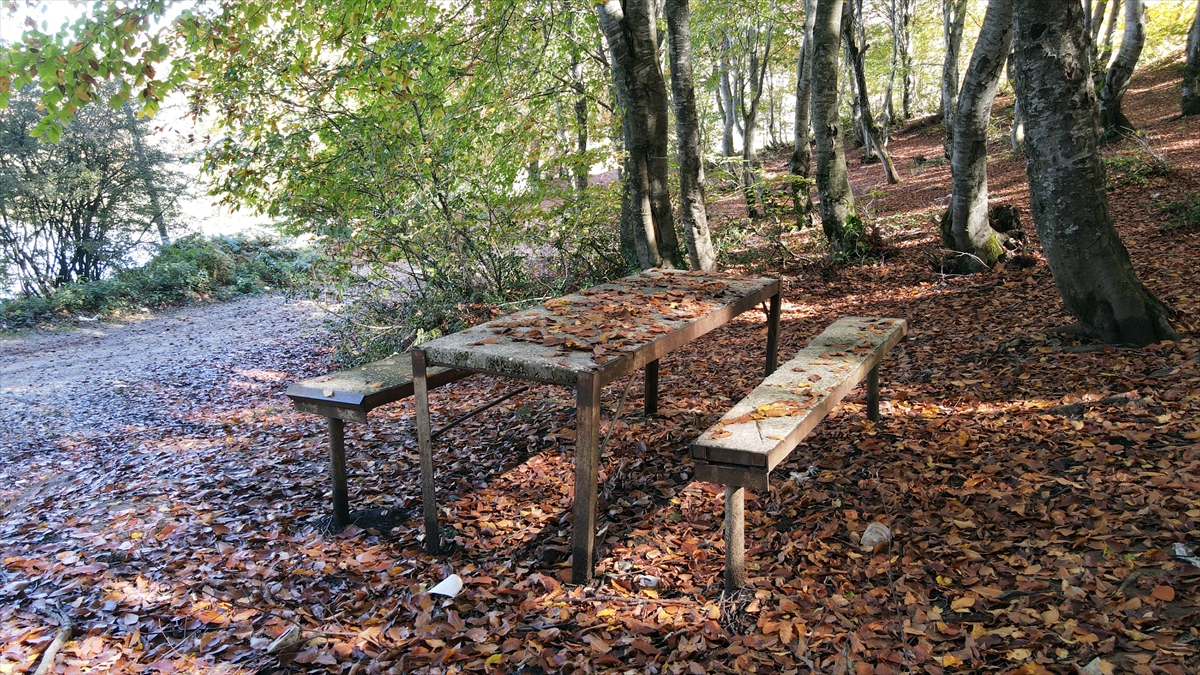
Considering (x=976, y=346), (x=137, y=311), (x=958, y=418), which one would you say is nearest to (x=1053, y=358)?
(x=976, y=346)

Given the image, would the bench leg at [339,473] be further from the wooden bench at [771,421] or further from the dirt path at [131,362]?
A: the dirt path at [131,362]

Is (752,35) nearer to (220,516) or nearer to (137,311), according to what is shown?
(137,311)

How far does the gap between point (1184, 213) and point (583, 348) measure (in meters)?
7.41

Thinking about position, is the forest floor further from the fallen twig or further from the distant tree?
the distant tree

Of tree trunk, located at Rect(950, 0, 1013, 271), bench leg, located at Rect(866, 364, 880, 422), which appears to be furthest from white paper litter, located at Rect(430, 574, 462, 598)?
tree trunk, located at Rect(950, 0, 1013, 271)

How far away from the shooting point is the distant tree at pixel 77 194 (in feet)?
43.4

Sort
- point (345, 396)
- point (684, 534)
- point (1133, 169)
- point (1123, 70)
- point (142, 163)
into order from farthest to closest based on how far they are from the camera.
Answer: point (142, 163) → point (1123, 70) → point (1133, 169) → point (345, 396) → point (684, 534)

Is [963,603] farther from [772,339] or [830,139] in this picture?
[830,139]

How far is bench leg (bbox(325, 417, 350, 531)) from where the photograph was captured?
4031 millimetres

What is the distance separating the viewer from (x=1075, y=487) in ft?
10.7

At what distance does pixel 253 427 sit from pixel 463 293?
283 centimetres

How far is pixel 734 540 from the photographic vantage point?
116 inches

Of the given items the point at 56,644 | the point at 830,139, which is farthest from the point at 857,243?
the point at 56,644

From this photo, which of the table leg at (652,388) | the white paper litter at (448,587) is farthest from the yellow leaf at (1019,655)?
the table leg at (652,388)
